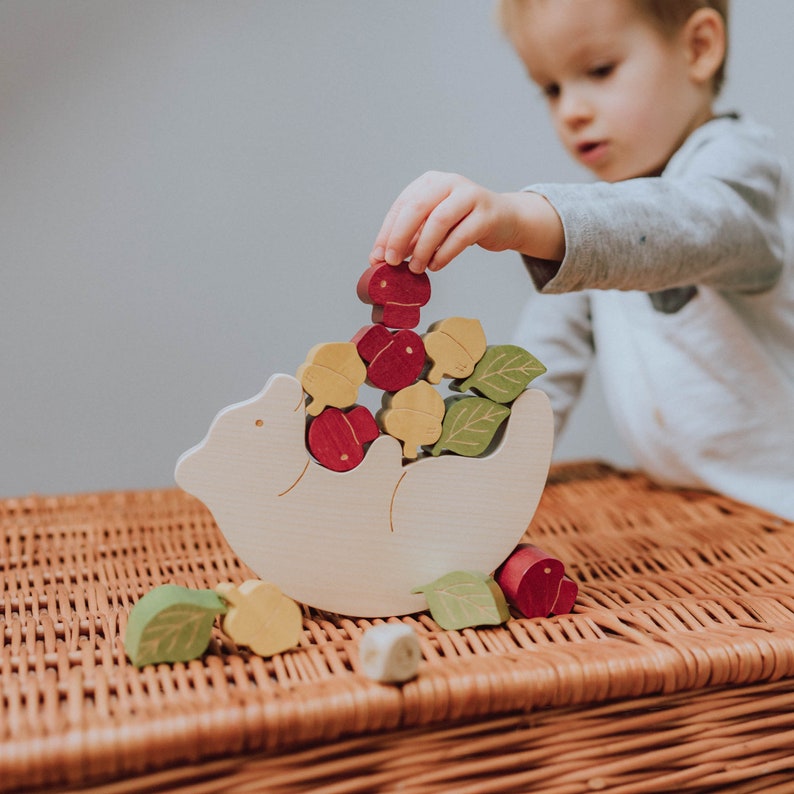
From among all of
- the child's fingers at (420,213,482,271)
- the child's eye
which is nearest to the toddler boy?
the child's eye

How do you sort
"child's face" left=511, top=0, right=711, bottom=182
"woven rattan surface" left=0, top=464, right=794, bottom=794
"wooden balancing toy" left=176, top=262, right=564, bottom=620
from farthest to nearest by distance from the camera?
"child's face" left=511, top=0, right=711, bottom=182, "wooden balancing toy" left=176, top=262, right=564, bottom=620, "woven rattan surface" left=0, top=464, right=794, bottom=794

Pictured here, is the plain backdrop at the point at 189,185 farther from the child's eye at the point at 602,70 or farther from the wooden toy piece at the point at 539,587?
the wooden toy piece at the point at 539,587

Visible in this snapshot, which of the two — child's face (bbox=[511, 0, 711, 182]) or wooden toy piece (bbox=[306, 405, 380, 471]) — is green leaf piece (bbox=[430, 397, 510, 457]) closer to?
wooden toy piece (bbox=[306, 405, 380, 471])

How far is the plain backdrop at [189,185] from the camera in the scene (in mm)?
1057

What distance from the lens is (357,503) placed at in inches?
20.4

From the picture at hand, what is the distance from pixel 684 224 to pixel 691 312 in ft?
0.82

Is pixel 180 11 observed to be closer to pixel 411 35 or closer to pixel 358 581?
pixel 411 35

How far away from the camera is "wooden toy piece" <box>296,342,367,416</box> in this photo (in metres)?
0.50

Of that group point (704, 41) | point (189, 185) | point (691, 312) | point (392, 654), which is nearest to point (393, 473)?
point (392, 654)

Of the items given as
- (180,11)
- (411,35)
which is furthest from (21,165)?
(411,35)

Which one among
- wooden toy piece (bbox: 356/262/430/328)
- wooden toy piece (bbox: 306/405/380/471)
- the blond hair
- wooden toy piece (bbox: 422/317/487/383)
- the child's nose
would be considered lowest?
wooden toy piece (bbox: 306/405/380/471)

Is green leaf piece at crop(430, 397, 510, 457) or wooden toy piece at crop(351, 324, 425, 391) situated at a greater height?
wooden toy piece at crop(351, 324, 425, 391)

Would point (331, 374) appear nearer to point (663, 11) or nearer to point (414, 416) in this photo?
point (414, 416)

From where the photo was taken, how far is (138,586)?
23.4 inches
